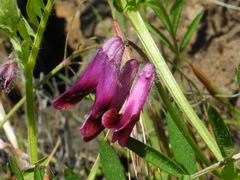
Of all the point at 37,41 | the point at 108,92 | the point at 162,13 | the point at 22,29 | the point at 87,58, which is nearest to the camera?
the point at 108,92

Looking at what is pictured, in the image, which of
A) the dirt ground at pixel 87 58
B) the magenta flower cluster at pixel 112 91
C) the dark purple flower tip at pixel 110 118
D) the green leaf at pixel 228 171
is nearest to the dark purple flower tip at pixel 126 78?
the magenta flower cluster at pixel 112 91

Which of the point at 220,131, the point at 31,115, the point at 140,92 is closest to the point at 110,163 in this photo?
the point at 140,92

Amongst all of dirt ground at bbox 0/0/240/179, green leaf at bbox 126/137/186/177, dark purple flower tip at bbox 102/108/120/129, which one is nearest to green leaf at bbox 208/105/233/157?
green leaf at bbox 126/137/186/177

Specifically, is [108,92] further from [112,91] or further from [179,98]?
[179,98]

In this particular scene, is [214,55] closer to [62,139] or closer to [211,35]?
[211,35]

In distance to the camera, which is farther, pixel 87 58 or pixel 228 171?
pixel 87 58

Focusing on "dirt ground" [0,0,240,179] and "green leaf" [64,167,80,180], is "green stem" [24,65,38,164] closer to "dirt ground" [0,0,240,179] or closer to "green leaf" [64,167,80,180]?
"green leaf" [64,167,80,180]

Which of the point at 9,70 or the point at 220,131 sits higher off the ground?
the point at 9,70

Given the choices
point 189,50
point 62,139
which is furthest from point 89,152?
point 189,50
